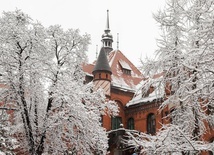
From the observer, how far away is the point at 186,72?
7148 millimetres

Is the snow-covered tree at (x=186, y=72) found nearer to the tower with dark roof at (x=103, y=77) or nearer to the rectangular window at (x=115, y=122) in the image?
the tower with dark roof at (x=103, y=77)

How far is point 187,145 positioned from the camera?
5.96 m

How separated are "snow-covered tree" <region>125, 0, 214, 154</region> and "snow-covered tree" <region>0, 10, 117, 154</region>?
6985mm

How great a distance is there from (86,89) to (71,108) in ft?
10.6

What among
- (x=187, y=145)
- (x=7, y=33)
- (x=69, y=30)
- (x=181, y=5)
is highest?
(x=69, y=30)

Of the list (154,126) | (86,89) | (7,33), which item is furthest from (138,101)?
(7,33)

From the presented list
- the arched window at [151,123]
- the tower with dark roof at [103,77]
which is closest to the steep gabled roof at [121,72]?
the tower with dark roof at [103,77]

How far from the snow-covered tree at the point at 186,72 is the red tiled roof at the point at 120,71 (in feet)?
71.0

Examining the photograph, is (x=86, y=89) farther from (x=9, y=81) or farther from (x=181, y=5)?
(x=181, y=5)

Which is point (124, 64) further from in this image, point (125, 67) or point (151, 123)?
point (151, 123)

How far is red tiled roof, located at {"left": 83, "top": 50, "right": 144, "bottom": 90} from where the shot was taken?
31.2 meters

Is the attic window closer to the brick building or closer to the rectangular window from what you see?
the brick building

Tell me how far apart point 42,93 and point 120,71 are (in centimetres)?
1726

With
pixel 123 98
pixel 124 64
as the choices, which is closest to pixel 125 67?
pixel 124 64
